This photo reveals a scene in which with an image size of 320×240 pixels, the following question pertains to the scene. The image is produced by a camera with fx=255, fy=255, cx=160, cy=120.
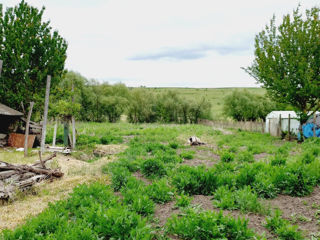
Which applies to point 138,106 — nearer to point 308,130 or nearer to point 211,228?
point 308,130

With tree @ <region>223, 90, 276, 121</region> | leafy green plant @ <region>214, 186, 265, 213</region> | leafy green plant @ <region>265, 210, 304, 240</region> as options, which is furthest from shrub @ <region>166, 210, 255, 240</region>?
tree @ <region>223, 90, 276, 121</region>

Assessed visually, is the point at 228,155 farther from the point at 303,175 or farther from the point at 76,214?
the point at 76,214

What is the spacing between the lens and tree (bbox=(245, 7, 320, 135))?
18.2 metres

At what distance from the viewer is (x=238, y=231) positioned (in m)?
3.80

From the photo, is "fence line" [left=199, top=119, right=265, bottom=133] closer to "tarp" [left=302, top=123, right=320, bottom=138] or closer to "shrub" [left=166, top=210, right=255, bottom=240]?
"tarp" [left=302, top=123, right=320, bottom=138]

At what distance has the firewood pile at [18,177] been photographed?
20.5 feet

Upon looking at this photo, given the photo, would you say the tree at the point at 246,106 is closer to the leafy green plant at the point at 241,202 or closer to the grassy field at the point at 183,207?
the grassy field at the point at 183,207

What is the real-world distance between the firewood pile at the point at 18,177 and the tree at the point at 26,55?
11.0 m

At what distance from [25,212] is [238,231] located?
445cm

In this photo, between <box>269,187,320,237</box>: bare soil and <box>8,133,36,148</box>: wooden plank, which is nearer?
<box>269,187,320,237</box>: bare soil

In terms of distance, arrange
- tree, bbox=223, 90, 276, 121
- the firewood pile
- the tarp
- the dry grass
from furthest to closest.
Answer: tree, bbox=223, 90, 276, 121, the tarp, the firewood pile, the dry grass

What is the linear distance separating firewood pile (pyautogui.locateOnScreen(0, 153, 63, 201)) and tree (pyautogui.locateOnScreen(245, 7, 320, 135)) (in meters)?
17.1

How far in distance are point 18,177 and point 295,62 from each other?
18.8 metres

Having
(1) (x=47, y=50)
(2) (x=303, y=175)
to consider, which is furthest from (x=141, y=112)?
(2) (x=303, y=175)
